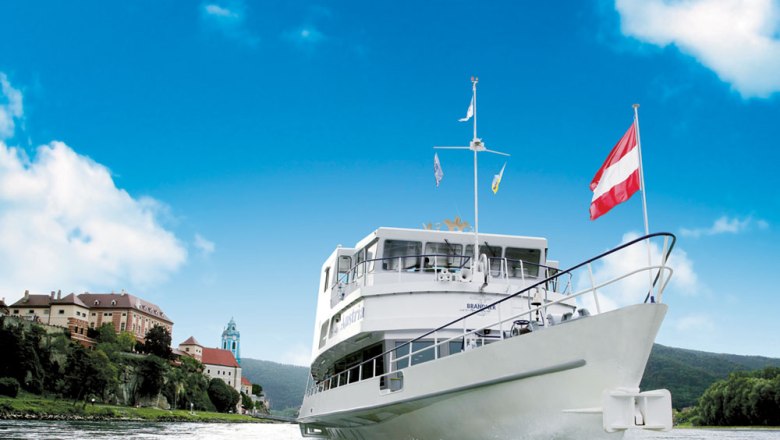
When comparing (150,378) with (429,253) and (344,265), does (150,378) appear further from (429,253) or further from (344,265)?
(429,253)

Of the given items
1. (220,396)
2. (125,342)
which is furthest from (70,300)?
(220,396)

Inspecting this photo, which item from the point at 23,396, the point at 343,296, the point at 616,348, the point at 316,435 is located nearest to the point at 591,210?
the point at 616,348

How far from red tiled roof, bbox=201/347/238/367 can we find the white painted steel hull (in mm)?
151130

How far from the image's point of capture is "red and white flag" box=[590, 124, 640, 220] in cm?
992

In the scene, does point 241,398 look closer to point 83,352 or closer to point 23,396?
point 83,352

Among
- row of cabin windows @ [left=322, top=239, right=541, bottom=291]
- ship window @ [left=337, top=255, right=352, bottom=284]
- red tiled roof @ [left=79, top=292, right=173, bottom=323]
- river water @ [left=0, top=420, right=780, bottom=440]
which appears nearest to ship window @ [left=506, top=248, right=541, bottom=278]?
row of cabin windows @ [left=322, top=239, right=541, bottom=291]

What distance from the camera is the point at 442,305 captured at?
12.8 meters

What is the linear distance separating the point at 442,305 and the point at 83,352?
258ft

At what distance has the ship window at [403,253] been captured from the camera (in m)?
15.0

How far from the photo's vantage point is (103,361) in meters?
79.2

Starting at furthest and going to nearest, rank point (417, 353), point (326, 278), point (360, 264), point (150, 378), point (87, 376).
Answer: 1. point (150, 378)
2. point (87, 376)
3. point (326, 278)
4. point (360, 264)
5. point (417, 353)

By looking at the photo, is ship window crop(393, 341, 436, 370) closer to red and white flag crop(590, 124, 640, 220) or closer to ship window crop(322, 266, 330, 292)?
red and white flag crop(590, 124, 640, 220)

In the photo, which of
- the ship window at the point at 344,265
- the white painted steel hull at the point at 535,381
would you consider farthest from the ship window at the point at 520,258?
the white painted steel hull at the point at 535,381

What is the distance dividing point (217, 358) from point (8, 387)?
95.8 metres
